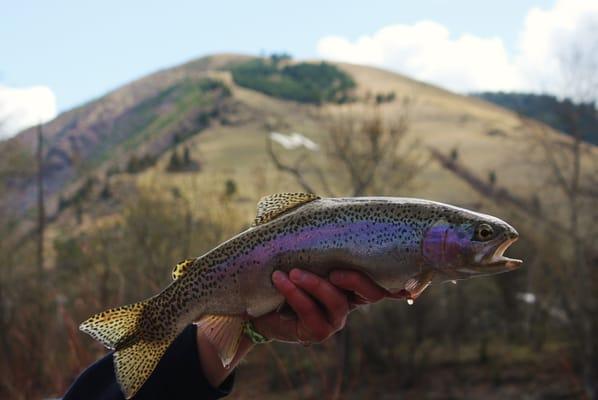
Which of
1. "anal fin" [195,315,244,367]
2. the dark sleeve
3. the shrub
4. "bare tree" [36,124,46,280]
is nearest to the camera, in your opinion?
"anal fin" [195,315,244,367]

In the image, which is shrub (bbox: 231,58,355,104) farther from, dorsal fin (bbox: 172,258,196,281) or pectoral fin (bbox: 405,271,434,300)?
pectoral fin (bbox: 405,271,434,300)

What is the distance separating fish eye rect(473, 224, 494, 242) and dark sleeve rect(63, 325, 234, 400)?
1.20 meters

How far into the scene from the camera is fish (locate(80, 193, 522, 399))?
2.46 meters

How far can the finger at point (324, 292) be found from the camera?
2564mm

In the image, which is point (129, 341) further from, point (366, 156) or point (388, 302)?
point (366, 156)

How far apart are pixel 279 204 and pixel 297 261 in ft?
0.81

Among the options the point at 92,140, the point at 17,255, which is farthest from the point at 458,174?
the point at 17,255

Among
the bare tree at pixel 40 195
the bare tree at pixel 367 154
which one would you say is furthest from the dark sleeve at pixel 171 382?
the bare tree at pixel 367 154

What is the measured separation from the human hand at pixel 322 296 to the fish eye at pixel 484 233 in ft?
1.25

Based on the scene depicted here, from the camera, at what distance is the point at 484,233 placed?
2.43 m

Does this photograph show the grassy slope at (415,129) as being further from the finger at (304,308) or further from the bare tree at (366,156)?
the finger at (304,308)

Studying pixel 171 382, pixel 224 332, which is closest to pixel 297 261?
pixel 224 332

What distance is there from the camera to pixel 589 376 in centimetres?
2050

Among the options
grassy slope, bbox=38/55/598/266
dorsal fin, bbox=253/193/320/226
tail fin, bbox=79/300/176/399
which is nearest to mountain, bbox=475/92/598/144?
dorsal fin, bbox=253/193/320/226
